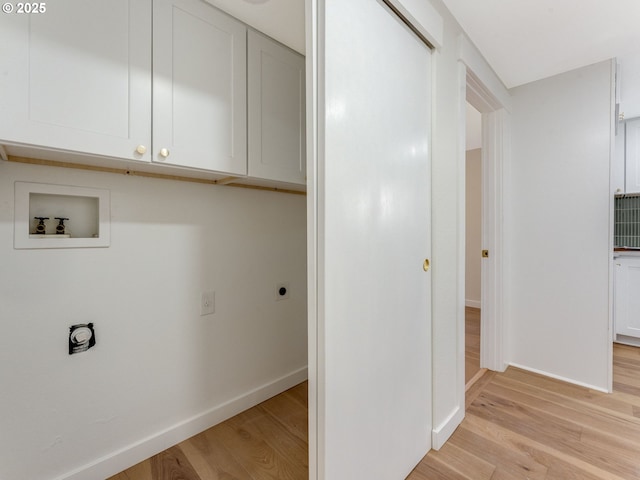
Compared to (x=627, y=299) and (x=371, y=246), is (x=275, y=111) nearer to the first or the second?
(x=371, y=246)

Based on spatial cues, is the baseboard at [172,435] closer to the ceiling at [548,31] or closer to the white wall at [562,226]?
the white wall at [562,226]

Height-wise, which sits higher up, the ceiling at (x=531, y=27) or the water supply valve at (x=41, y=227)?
the ceiling at (x=531, y=27)

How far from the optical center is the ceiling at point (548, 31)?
149 centimetres

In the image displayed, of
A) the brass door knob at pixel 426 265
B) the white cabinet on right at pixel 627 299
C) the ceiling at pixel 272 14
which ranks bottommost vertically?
the white cabinet on right at pixel 627 299

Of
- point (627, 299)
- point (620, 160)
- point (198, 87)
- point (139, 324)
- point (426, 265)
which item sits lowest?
point (627, 299)

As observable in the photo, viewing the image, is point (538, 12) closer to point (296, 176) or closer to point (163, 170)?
point (296, 176)

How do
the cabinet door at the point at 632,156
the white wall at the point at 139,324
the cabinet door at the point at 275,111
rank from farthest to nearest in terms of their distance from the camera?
the cabinet door at the point at 632,156 < the cabinet door at the point at 275,111 < the white wall at the point at 139,324

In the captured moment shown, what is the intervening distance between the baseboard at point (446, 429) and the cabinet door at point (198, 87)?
169 centimetres

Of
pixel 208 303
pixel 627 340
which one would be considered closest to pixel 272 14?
pixel 208 303

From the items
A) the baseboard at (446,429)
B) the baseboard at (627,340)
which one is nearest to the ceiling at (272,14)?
the baseboard at (446,429)

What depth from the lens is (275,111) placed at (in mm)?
1668

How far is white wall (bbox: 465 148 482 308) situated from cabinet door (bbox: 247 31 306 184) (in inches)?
138

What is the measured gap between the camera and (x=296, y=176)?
5.81 feet

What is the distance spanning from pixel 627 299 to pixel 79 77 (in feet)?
14.3
